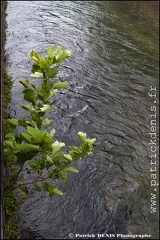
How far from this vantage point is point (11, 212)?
8.72 ft

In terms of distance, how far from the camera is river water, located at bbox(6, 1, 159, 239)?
2.77 metres

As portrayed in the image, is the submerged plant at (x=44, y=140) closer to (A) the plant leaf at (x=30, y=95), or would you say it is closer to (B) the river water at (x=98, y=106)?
(A) the plant leaf at (x=30, y=95)

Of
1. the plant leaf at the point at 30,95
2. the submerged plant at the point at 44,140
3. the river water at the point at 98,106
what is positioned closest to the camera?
the submerged plant at the point at 44,140

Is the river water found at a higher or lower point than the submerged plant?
lower

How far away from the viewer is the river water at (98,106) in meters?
2.77

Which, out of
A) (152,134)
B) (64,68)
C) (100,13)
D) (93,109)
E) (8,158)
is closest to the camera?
(8,158)

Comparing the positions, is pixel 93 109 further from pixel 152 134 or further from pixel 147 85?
pixel 147 85

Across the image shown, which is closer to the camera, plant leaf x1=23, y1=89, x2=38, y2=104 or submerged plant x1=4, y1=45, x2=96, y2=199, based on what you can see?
submerged plant x1=4, y1=45, x2=96, y2=199

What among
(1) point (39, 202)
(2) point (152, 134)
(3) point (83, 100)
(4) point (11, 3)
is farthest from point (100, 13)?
(1) point (39, 202)

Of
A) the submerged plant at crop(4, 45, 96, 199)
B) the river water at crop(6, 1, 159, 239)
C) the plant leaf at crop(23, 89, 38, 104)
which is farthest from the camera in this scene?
the river water at crop(6, 1, 159, 239)

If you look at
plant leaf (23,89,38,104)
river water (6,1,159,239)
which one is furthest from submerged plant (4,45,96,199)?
river water (6,1,159,239)

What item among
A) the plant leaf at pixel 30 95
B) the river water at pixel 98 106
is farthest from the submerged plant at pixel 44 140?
the river water at pixel 98 106

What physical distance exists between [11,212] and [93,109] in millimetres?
2060

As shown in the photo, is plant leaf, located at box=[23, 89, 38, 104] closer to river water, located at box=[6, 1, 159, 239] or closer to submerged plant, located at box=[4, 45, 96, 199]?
submerged plant, located at box=[4, 45, 96, 199]
